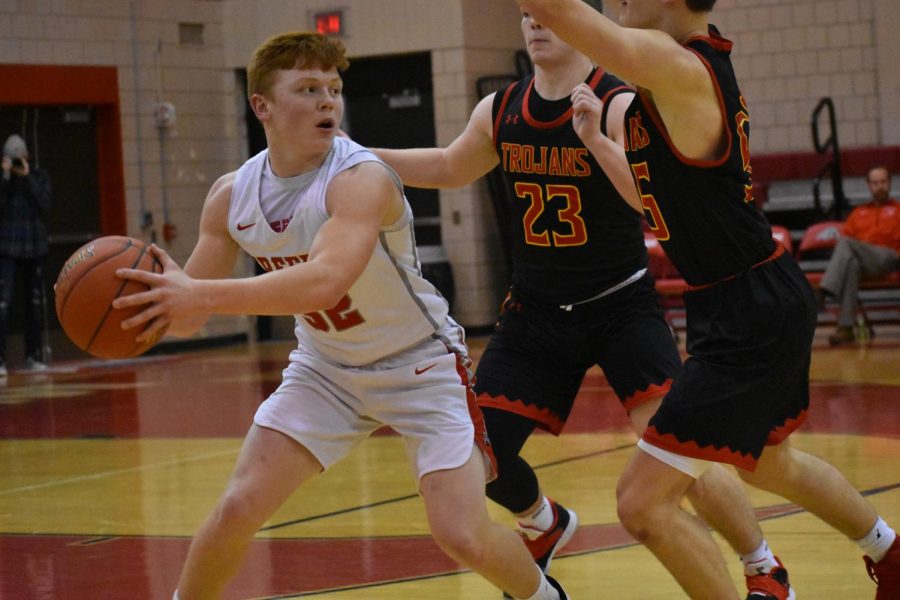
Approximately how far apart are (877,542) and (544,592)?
0.96 meters

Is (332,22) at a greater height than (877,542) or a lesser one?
greater

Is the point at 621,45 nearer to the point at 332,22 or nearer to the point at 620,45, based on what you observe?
the point at 620,45

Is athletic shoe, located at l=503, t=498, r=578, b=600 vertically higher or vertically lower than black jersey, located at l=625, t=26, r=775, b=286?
lower

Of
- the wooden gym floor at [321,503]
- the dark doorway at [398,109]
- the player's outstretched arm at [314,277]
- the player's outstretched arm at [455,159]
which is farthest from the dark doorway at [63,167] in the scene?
the player's outstretched arm at [314,277]

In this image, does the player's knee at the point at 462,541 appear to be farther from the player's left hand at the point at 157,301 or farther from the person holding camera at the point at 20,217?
the person holding camera at the point at 20,217

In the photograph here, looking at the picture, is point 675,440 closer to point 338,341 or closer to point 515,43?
point 338,341

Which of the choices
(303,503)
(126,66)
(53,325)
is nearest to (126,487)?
(303,503)

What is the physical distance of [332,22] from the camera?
1555 cm

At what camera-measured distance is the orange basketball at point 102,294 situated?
3.30 meters

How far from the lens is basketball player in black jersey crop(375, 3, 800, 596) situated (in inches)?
186

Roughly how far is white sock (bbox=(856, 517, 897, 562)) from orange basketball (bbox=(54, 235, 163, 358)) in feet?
6.97

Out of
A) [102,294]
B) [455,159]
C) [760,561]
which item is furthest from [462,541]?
[455,159]

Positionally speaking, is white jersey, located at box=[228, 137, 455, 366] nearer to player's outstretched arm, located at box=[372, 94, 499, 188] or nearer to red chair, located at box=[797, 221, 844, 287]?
player's outstretched arm, located at box=[372, 94, 499, 188]

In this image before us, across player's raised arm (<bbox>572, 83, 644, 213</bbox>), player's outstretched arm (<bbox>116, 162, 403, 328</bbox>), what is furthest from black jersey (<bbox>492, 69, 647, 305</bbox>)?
player's outstretched arm (<bbox>116, 162, 403, 328</bbox>)
